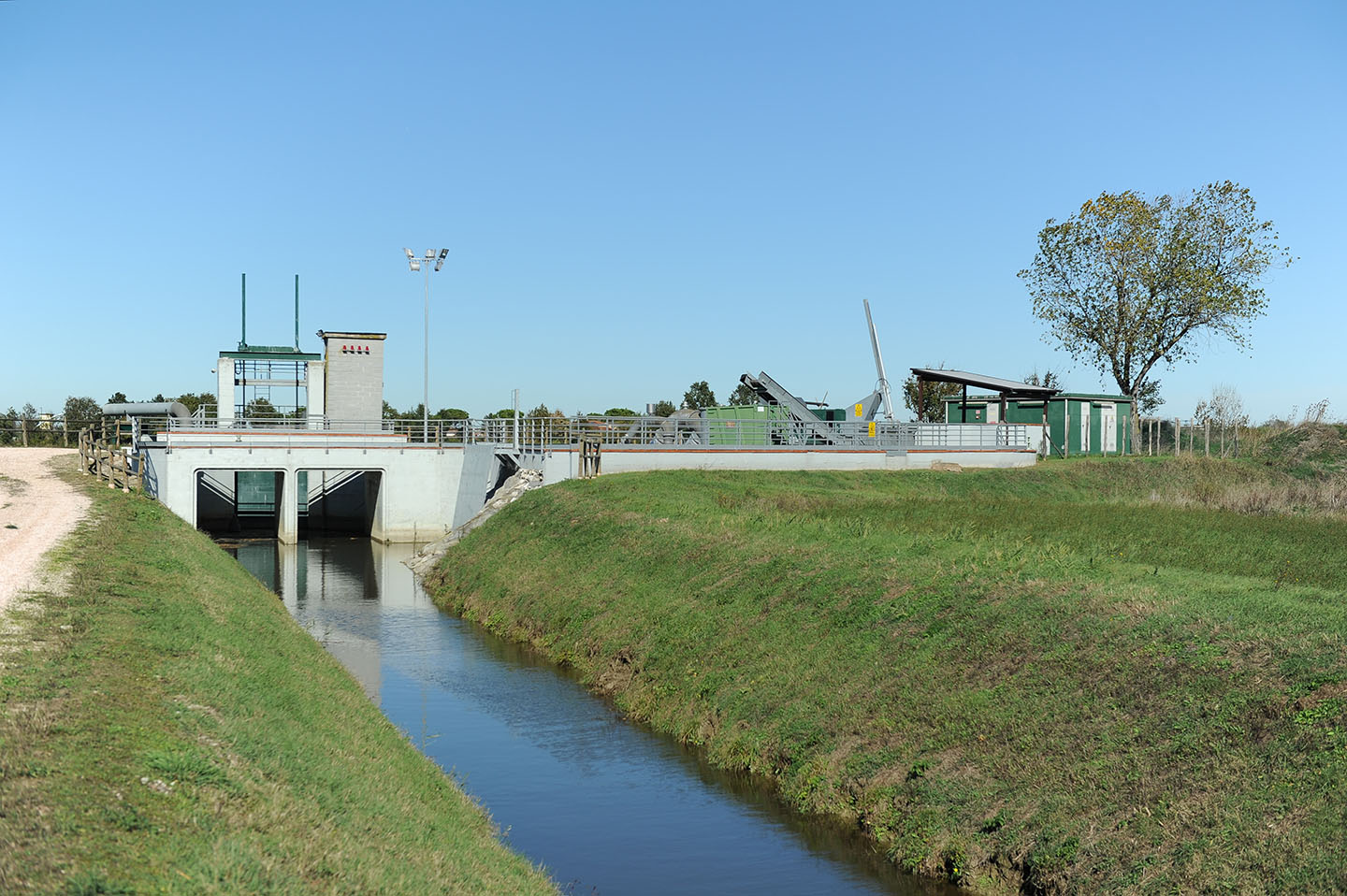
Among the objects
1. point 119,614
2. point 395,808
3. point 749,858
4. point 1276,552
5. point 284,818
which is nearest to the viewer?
point 284,818

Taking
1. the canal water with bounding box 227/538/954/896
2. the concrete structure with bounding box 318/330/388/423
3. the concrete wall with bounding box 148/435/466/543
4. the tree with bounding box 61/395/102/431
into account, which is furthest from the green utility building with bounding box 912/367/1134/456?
the tree with bounding box 61/395/102/431

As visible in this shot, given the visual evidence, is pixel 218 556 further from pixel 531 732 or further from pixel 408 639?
pixel 531 732

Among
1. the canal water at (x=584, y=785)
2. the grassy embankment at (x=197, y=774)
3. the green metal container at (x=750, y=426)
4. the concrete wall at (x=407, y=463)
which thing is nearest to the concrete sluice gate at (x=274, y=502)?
the concrete wall at (x=407, y=463)

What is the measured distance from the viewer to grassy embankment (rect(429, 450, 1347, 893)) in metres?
11.2

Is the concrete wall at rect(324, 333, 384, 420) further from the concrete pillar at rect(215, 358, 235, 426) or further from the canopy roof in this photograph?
the canopy roof

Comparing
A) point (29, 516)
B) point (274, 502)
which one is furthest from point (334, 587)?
point (274, 502)

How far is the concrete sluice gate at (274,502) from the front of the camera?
5850 cm

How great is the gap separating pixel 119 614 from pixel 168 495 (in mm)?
34887

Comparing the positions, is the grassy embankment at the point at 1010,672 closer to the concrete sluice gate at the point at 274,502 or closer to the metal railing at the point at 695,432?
the metal railing at the point at 695,432

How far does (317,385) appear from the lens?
198 ft

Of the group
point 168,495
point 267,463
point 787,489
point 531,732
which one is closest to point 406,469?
point 267,463

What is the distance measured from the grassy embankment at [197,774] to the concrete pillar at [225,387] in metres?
43.8

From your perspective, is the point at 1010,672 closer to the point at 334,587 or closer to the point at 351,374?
the point at 334,587

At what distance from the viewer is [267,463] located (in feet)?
161
